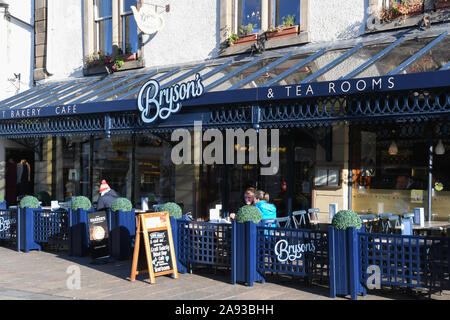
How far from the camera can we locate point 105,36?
1581cm

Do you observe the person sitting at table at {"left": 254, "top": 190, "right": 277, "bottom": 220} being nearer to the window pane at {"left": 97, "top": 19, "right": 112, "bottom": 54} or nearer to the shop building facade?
the shop building facade

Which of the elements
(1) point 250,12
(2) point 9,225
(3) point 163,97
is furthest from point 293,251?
(1) point 250,12

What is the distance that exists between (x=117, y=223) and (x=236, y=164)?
4075 millimetres

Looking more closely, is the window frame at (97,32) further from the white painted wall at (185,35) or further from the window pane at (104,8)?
the white painted wall at (185,35)

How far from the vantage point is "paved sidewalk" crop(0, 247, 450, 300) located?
7172 millimetres

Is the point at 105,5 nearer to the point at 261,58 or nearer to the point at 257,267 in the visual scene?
the point at 261,58

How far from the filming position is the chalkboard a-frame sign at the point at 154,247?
8.06 metres

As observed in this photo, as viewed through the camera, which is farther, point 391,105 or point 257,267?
point 391,105

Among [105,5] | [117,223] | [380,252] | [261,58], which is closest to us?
[380,252]

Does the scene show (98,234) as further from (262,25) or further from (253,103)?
(262,25)

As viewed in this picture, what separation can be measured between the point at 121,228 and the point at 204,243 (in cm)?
205

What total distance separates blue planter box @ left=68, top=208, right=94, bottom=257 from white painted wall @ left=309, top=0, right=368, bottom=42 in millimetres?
6248

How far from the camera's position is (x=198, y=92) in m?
10.4
